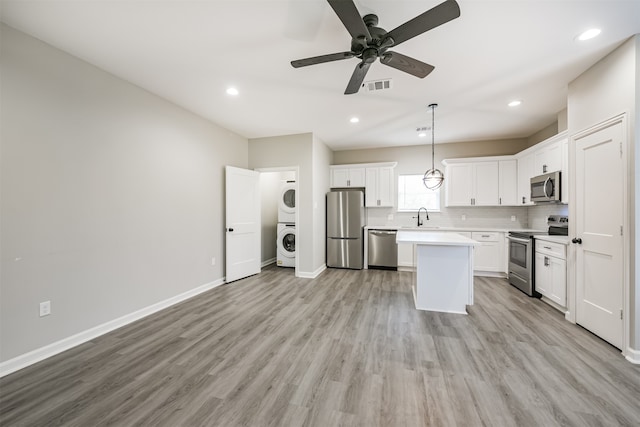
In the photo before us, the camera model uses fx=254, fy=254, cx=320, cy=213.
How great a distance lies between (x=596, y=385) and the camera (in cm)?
180

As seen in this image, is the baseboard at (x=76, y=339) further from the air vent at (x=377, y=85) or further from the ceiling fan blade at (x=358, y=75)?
the air vent at (x=377, y=85)

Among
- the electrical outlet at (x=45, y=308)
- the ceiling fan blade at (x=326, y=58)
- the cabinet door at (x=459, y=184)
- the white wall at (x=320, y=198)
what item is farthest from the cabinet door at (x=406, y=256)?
the electrical outlet at (x=45, y=308)

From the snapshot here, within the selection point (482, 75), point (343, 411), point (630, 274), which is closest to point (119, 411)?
point (343, 411)

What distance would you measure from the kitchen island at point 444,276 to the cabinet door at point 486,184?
2.38 meters

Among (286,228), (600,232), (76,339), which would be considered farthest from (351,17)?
(286,228)

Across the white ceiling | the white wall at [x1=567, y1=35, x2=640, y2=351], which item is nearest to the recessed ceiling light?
the white ceiling

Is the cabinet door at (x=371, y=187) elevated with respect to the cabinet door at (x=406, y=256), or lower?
elevated

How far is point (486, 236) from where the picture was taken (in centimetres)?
475

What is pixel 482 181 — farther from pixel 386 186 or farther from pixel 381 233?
pixel 381 233

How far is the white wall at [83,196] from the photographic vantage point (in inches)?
79.1

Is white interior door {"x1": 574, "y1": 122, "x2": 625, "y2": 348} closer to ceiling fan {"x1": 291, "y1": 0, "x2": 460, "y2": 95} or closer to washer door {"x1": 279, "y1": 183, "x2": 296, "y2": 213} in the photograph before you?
ceiling fan {"x1": 291, "y1": 0, "x2": 460, "y2": 95}

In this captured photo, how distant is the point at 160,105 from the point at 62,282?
87.6 inches

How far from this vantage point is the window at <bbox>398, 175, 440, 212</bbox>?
5648mm

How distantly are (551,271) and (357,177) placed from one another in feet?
11.9
